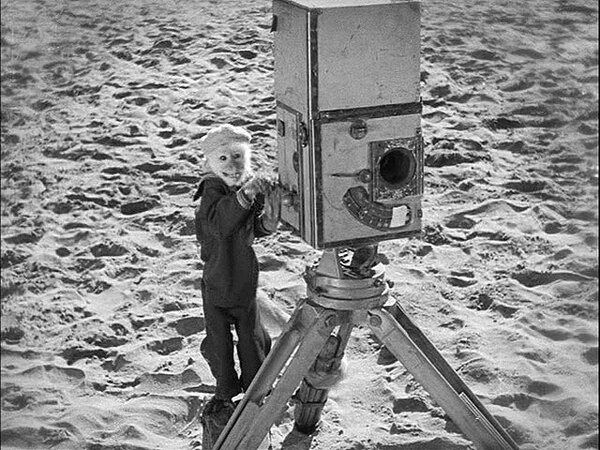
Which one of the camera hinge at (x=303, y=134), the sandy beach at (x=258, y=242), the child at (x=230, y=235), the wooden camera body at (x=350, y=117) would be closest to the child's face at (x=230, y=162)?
the child at (x=230, y=235)

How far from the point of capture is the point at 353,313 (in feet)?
8.92

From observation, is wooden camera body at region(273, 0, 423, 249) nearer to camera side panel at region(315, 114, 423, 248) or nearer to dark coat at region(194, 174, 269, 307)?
camera side panel at region(315, 114, 423, 248)

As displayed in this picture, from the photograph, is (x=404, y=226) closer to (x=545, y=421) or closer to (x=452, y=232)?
(x=545, y=421)

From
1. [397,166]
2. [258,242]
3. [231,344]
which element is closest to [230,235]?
[231,344]

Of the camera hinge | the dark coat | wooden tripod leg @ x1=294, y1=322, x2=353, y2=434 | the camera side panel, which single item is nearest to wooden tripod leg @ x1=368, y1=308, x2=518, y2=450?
wooden tripod leg @ x1=294, y1=322, x2=353, y2=434

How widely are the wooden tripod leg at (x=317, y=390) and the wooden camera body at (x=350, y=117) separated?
308 mm

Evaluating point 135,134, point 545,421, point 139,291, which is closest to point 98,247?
point 139,291

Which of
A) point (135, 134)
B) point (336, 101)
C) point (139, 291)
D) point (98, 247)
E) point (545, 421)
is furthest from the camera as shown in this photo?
point (135, 134)

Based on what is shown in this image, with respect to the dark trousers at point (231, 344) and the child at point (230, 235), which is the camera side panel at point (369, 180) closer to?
the child at point (230, 235)

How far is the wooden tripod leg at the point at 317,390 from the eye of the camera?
2.88m

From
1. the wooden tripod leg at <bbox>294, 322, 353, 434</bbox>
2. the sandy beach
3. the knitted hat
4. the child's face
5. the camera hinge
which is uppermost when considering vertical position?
the camera hinge

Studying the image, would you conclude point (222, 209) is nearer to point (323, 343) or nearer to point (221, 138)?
point (221, 138)

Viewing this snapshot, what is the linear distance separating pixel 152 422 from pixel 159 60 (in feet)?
11.1

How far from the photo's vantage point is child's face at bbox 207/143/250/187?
2.77 meters
